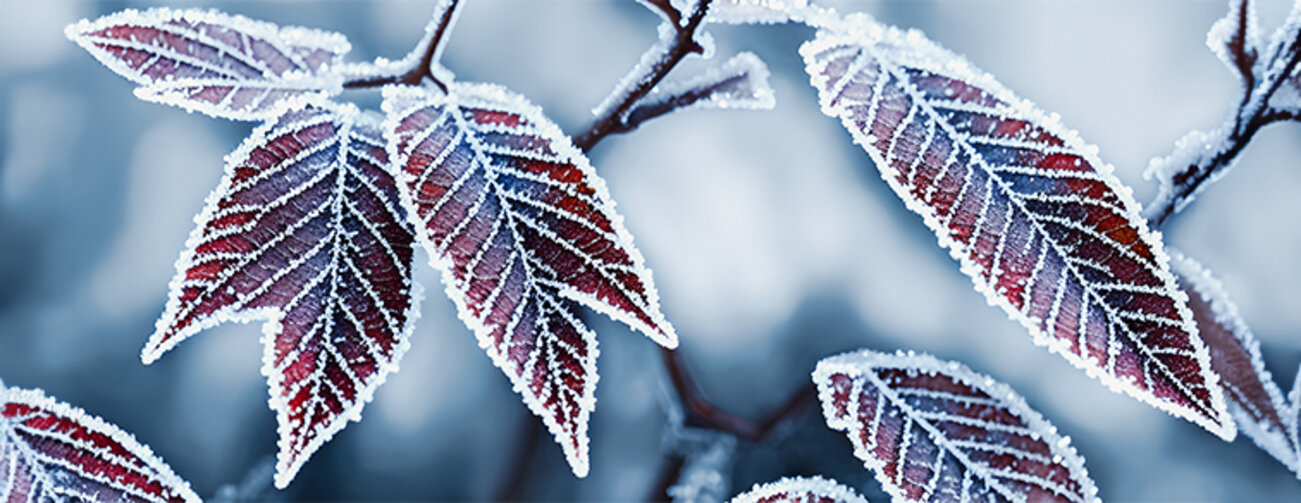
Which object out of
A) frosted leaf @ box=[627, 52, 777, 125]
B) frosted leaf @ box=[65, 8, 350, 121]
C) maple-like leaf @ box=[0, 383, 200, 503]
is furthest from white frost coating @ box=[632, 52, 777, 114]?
maple-like leaf @ box=[0, 383, 200, 503]

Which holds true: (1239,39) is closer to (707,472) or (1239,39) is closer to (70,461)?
(707,472)

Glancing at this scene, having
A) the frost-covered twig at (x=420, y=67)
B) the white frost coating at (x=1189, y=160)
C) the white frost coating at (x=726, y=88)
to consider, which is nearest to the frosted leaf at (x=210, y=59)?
the frost-covered twig at (x=420, y=67)

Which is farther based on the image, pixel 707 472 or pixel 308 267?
pixel 707 472

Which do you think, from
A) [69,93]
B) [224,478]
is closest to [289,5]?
[69,93]

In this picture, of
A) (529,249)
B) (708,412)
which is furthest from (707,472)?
(529,249)

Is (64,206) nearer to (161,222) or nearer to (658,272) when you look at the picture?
(161,222)

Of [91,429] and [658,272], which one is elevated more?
[658,272]

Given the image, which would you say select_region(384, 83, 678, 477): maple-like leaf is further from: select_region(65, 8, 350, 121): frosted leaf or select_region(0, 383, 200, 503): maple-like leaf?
select_region(0, 383, 200, 503): maple-like leaf

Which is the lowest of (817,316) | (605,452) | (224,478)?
(224,478)
